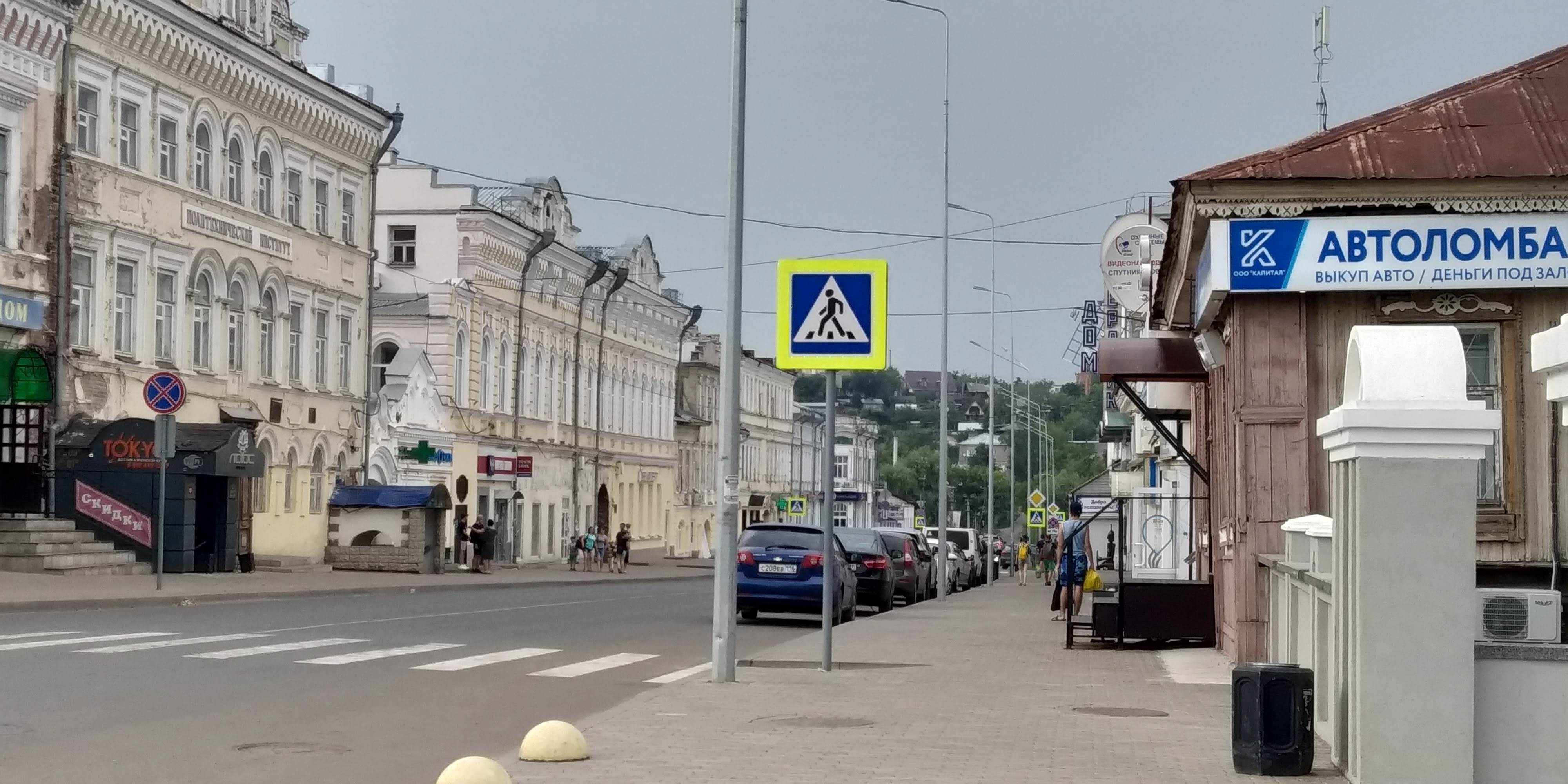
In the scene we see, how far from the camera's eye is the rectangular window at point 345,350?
163ft

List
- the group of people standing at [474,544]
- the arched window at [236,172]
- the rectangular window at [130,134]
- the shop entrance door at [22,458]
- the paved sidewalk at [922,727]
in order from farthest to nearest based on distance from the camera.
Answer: the group of people standing at [474,544]
the arched window at [236,172]
the rectangular window at [130,134]
the shop entrance door at [22,458]
the paved sidewalk at [922,727]

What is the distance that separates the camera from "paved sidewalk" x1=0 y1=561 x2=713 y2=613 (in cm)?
2622

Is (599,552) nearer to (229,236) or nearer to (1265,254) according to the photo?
(229,236)

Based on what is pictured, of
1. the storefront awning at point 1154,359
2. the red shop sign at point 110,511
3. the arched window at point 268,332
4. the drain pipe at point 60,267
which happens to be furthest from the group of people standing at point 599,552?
the storefront awning at point 1154,359

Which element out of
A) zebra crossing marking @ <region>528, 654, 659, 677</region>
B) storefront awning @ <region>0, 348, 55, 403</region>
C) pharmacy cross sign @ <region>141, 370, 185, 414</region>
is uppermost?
storefront awning @ <region>0, 348, 55, 403</region>

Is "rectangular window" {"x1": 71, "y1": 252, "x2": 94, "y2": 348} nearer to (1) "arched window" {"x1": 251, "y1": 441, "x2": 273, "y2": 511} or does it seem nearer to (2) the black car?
(1) "arched window" {"x1": 251, "y1": 441, "x2": 273, "y2": 511}

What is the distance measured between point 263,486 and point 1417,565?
125 ft

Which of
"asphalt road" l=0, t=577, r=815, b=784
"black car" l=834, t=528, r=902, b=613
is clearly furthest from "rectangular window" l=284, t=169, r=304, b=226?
"asphalt road" l=0, t=577, r=815, b=784

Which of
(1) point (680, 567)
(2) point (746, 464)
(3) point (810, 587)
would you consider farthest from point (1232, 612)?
(2) point (746, 464)

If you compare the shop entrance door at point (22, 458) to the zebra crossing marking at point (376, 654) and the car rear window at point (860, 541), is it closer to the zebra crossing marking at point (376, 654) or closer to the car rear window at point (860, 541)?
the car rear window at point (860, 541)

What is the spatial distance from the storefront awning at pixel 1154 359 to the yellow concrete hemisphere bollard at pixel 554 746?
12.2 meters

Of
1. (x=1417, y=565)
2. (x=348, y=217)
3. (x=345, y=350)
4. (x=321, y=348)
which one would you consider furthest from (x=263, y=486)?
(x=1417, y=565)

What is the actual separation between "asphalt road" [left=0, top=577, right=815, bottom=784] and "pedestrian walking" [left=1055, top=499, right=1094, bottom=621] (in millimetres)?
3614

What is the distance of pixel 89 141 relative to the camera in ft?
120
